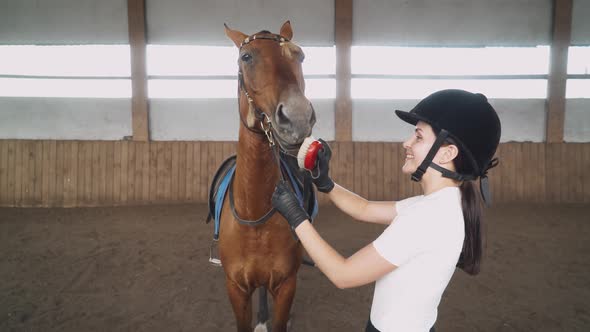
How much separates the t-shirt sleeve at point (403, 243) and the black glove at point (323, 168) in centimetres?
42

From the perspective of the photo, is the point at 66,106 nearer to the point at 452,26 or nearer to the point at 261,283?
the point at 261,283

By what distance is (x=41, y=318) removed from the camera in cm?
282

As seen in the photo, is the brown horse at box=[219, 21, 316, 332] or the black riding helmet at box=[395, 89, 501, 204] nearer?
the black riding helmet at box=[395, 89, 501, 204]

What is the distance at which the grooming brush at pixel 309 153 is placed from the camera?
45.3 inches

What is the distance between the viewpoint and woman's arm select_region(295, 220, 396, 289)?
0.92 meters

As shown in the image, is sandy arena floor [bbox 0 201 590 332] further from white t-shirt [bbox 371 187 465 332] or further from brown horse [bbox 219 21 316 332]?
white t-shirt [bbox 371 187 465 332]

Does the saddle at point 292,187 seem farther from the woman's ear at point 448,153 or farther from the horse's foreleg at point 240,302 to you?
the woman's ear at point 448,153

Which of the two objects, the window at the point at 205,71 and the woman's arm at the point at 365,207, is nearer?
the woman's arm at the point at 365,207

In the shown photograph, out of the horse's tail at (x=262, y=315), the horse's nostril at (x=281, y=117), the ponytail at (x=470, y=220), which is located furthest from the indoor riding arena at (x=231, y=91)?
the ponytail at (x=470, y=220)

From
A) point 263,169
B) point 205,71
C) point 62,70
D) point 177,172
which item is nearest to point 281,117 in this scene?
point 263,169

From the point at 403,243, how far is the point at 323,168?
465 mm

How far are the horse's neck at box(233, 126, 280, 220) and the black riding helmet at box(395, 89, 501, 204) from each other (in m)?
0.79

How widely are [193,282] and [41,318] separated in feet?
4.30

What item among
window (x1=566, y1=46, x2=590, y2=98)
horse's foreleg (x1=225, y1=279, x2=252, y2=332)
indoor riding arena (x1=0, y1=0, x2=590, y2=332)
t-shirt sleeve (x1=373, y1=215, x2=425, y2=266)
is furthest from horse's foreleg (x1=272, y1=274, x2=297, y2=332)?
window (x1=566, y1=46, x2=590, y2=98)
